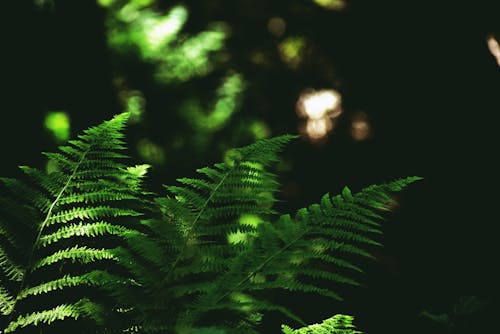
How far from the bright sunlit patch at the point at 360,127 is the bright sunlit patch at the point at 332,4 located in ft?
1.53

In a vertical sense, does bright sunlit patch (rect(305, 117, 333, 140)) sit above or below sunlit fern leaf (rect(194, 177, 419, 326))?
above

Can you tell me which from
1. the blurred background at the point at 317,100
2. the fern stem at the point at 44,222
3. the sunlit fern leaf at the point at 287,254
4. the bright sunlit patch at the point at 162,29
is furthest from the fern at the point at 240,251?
the bright sunlit patch at the point at 162,29

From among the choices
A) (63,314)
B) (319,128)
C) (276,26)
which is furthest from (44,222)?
(276,26)

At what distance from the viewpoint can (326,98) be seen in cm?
201

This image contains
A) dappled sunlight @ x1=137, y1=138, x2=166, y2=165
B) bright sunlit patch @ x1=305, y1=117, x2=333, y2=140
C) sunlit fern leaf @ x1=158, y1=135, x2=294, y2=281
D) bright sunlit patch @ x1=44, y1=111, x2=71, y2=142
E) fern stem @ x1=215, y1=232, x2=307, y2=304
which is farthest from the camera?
bright sunlit patch @ x1=305, y1=117, x2=333, y2=140

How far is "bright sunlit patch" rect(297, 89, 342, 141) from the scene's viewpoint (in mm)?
2002

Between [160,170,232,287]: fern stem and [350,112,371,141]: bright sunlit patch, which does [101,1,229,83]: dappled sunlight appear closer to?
[350,112,371,141]: bright sunlit patch

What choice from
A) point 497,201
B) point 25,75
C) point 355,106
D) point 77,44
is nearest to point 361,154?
point 355,106

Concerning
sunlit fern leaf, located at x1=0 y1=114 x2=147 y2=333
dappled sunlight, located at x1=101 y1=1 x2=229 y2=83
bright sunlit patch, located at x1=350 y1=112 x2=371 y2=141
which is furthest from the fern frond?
bright sunlit patch, located at x1=350 y1=112 x2=371 y2=141

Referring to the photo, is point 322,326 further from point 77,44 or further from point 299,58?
point 77,44

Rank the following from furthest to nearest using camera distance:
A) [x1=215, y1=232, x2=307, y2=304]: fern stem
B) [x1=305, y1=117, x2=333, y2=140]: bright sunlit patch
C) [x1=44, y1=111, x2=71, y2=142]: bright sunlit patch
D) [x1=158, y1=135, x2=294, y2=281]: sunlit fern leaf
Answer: [x1=305, y1=117, x2=333, y2=140]: bright sunlit patch, [x1=44, y1=111, x2=71, y2=142]: bright sunlit patch, [x1=158, y1=135, x2=294, y2=281]: sunlit fern leaf, [x1=215, y1=232, x2=307, y2=304]: fern stem

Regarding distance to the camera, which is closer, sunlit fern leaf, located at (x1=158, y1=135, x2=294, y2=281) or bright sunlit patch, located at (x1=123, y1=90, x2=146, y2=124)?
sunlit fern leaf, located at (x1=158, y1=135, x2=294, y2=281)

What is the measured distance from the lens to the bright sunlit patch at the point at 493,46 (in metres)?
1.86

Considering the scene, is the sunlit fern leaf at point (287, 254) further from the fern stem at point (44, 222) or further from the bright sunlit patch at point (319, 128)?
the bright sunlit patch at point (319, 128)
